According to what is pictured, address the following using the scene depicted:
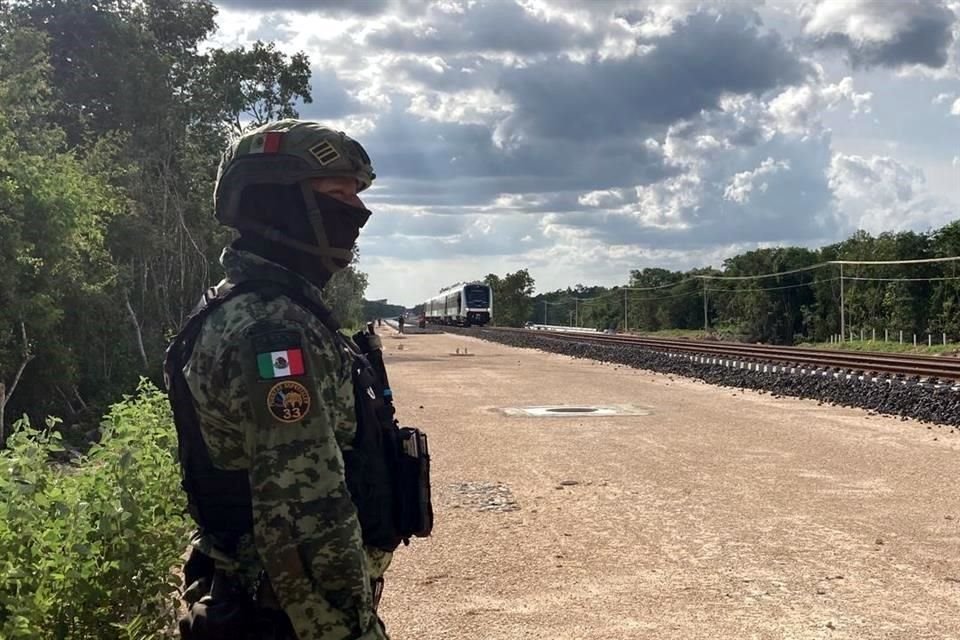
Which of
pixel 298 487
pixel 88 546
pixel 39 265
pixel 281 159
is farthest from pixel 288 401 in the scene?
pixel 39 265

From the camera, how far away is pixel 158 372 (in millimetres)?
17859

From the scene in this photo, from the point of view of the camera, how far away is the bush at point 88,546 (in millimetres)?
2727

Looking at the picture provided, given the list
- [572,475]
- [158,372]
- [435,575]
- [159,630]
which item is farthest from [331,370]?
[158,372]

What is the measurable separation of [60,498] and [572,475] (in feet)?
20.9

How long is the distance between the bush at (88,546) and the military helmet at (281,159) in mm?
1391

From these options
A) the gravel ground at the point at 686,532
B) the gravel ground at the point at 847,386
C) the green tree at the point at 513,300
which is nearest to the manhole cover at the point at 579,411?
the gravel ground at the point at 686,532

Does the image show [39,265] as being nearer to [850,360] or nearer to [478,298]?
[850,360]

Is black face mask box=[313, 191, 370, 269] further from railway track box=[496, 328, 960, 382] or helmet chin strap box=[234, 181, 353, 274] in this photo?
railway track box=[496, 328, 960, 382]

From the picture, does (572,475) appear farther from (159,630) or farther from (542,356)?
(542,356)

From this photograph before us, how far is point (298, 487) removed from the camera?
6.17 ft

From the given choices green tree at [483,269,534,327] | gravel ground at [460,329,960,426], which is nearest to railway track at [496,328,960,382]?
gravel ground at [460,329,960,426]

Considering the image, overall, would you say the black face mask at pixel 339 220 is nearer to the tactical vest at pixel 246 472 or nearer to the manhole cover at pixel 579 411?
the tactical vest at pixel 246 472

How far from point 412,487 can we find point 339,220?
2.44 ft

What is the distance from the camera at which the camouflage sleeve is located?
1869 mm
